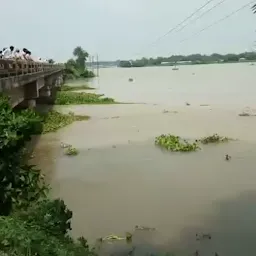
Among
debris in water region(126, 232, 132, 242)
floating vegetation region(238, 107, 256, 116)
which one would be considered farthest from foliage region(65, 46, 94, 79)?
debris in water region(126, 232, 132, 242)

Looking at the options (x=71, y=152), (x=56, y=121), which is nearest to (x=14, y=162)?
(x=71, y=152)

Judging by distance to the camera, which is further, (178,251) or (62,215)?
(178,251)

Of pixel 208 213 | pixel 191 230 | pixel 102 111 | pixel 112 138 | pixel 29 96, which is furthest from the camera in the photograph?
pixel 102 111

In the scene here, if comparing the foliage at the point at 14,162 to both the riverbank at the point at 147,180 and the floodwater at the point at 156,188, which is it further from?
the riverbank at the point at 147,180

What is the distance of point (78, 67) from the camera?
96812 millimetres

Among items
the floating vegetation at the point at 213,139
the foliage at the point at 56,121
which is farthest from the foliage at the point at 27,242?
the foliage at the point at 56,121

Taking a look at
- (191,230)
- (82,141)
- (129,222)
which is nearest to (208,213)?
(191,230)

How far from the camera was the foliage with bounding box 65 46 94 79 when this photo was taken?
86312 millimetres

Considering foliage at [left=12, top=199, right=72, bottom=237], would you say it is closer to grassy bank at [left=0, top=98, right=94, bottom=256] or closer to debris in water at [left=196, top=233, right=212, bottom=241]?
grassy bank at [left=0, top=98, right=94, bottom=256]

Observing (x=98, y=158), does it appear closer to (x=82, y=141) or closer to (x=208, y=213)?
(x=82, y=141)

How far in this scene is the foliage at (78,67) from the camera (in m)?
86.3

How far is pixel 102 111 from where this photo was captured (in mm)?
30203

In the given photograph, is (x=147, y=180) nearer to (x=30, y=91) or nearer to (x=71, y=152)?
(x=71, y=152)

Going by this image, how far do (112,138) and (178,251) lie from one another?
11684 mm
